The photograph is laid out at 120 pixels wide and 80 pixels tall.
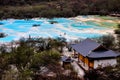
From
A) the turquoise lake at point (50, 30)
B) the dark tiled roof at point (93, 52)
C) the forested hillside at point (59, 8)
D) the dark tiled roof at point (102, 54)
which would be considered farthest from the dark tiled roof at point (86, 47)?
the forested hillside at point (59, 8)

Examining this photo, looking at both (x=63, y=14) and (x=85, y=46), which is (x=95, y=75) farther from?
(x=63, y=14)

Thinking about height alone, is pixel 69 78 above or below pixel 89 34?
above

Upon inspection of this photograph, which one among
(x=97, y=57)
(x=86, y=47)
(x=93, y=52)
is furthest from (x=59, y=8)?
(x=97, y=57)

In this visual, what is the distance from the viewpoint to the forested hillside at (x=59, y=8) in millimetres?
36891

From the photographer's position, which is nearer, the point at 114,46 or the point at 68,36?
the point at 114,46

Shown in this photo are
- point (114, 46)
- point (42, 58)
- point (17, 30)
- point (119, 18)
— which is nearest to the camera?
point (42, 58)

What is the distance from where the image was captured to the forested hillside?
36.9m

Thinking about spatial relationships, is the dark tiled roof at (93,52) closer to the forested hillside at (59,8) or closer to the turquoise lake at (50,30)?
the turquoise lake at (50,30)

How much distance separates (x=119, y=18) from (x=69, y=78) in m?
25.0

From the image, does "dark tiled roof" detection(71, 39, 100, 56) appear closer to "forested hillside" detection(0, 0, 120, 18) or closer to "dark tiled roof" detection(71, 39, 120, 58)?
"dark tiled roof" detection(71, 39, 120, 58)

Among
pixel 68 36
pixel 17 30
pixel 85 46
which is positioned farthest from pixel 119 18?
pixel 85 46

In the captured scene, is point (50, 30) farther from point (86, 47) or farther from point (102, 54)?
point (102, 54)

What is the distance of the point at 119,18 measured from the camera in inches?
1321

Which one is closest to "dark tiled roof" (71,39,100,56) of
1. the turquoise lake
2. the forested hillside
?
the turquoise lake
